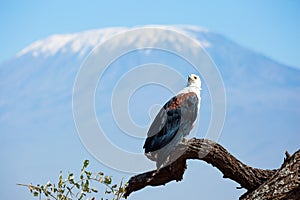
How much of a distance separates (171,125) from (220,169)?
2.76ft

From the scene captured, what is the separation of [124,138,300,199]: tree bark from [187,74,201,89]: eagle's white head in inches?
49.4

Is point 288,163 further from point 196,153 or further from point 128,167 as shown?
point 128,167

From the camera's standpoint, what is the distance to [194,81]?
7777mm

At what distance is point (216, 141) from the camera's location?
6.78 m

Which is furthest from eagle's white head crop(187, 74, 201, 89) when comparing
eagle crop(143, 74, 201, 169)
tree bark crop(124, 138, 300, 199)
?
tree bark crop(124, 138, 300, 199)

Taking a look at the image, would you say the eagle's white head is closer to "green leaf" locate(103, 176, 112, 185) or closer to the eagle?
the eagle

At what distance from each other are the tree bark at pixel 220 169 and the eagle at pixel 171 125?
15 centimetres

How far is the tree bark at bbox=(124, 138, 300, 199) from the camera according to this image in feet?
20.9

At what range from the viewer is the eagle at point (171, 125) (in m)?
6.84

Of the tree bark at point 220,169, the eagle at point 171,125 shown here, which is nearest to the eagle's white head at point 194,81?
the eagle at point 171,125

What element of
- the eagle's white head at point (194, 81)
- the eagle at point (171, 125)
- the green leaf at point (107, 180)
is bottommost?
the green leaf at point (107, 180)

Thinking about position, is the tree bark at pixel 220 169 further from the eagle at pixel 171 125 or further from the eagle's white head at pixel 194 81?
the eagle's white head at pixel 194 81

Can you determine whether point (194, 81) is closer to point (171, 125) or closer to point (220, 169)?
point (171, 125)

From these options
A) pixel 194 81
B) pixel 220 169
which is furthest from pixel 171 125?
pixel 194 81
